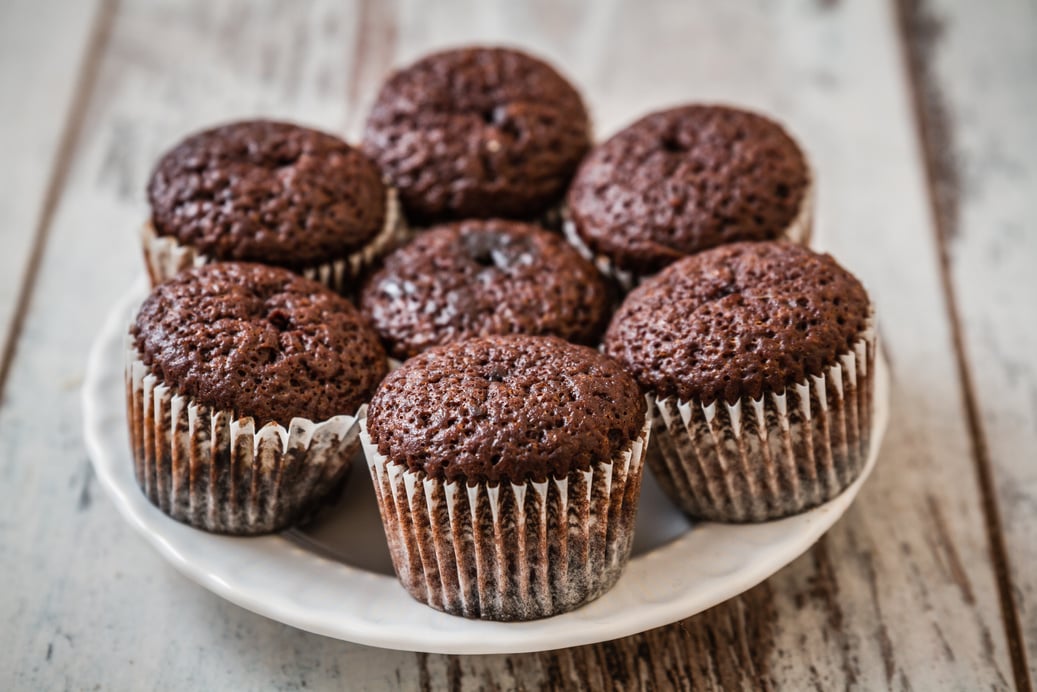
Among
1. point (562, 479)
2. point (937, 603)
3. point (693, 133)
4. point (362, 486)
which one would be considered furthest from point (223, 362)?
point (937, 603)

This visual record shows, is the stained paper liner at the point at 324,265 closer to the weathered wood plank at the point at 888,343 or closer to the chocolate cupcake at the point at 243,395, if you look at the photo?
the chocolate cupcake at the point at 243,395

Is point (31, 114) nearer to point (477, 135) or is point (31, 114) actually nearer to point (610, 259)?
point (477, 135)

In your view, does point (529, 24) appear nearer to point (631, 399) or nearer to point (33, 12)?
point (33, 12)

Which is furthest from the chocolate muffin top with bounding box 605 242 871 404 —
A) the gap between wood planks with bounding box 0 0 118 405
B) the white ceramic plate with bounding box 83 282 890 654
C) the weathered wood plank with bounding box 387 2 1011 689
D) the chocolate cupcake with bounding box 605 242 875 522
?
the gap between wood planks with bounding box 0 0 118 405

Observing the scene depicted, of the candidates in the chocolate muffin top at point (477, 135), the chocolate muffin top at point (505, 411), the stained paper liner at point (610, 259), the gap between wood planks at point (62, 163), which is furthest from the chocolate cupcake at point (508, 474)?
the gap between wood planks at point (62, 163)

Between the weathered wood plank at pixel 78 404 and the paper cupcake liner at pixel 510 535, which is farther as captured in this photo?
the weathered wood plank at pixel 78 404

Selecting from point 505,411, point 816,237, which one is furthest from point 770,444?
point 816,237
